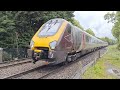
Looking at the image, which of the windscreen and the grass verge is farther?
the windscreen

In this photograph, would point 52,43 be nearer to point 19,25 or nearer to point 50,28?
point 50,28

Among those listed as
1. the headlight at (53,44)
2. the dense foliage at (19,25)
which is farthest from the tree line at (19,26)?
the headlight at (53,44)

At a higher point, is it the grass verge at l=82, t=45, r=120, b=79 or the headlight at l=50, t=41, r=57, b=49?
the headlight at l=50, t=41, r=57, b=49

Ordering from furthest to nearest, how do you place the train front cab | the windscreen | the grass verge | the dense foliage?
the dense foliage → the windscreen → the train front cab → the grass verge

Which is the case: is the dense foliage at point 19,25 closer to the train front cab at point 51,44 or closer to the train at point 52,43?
the train at point 52,43

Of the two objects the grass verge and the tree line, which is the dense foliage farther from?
the grass verge

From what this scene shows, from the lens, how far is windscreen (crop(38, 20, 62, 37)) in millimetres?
12783

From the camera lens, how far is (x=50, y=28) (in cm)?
1327

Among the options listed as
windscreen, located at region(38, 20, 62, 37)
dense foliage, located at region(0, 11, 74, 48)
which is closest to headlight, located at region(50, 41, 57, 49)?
windscreen, located at region(38, 20, 62, 37)
